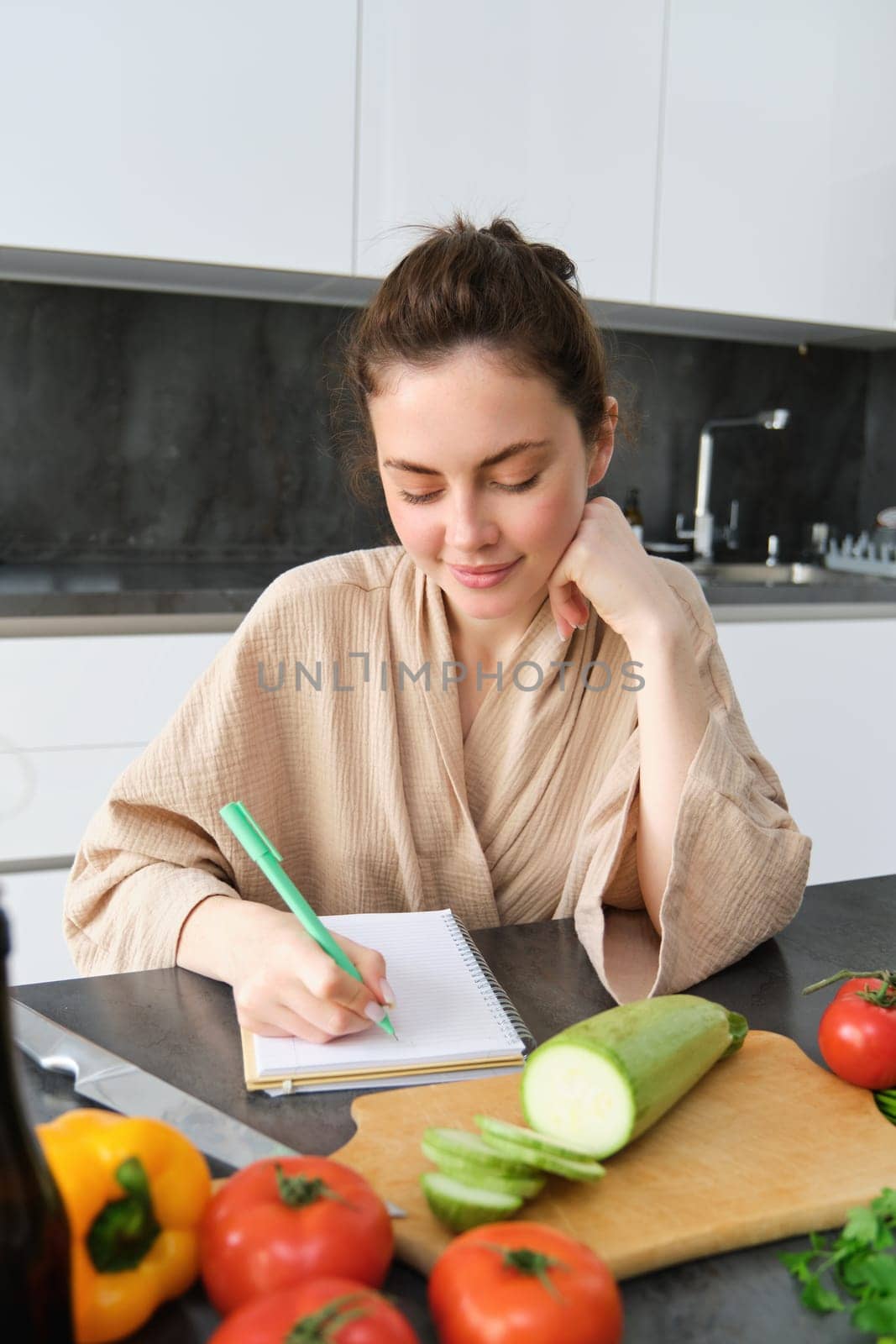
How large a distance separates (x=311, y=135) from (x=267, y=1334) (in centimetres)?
245

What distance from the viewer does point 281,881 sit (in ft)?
2.89

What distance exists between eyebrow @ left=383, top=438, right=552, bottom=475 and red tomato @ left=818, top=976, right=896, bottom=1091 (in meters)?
0.61

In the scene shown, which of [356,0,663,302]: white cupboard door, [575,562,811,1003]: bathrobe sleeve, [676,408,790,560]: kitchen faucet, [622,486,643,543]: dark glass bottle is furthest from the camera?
[676,408,790,560]: kitchen faucet

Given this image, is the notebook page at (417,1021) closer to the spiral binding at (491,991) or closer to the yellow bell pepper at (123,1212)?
the spiral binding at (491,991)

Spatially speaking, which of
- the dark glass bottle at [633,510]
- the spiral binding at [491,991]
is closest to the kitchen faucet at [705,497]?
the dark glass bottle at [633,510]

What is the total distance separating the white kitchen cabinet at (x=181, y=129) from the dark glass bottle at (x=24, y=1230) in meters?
2.20

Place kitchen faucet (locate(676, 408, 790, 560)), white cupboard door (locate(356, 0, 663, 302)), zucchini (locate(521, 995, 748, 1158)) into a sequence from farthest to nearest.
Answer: kitchen faucet (locate(676, 408, 790, 560))
white cupboard door (locate(356, 0, 663, 302))
zucchini (locate(521, 995, 748, 1158))

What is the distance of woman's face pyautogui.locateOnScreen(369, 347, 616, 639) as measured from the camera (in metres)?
1.19

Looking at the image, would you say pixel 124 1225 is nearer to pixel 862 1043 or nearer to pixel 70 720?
pixel 862 1043

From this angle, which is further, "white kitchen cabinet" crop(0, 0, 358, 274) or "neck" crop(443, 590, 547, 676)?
"white kitchen cabinet" crop(0, 0, 358, 274)

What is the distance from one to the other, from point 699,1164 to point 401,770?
70cm

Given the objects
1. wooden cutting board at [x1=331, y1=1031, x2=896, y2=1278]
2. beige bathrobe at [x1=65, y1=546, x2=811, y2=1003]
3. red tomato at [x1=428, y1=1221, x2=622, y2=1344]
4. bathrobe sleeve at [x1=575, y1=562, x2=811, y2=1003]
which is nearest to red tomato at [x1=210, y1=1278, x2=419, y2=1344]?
red tomato at [x1=428, y1=1221, x2=622, y2=1344]

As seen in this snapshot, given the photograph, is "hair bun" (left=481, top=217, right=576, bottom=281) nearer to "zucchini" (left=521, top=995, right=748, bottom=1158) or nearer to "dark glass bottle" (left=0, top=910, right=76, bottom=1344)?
"zucchini" (left=521, top=995, right=748, bottom=1158)

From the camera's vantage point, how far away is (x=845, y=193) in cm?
301
